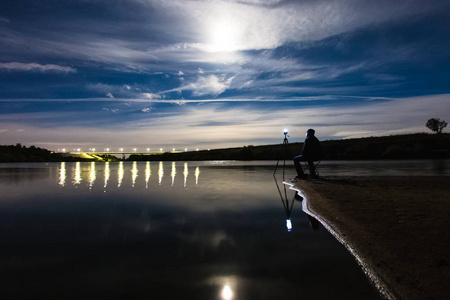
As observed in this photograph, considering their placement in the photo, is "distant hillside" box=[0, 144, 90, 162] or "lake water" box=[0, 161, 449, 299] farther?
"distant hillside" box=[0, 144, 90, 162]

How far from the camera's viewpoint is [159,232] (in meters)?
6.88

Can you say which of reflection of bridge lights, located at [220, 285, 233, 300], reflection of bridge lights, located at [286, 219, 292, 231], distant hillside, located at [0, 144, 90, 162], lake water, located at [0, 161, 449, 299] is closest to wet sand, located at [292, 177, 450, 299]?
lake water, located at [0, 161, 449, 299]

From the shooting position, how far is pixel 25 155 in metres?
145

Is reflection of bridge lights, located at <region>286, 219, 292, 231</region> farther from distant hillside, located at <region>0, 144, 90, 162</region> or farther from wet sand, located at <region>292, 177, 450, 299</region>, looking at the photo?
distant hillside, located at <region>0, 144, 90, 162</region>

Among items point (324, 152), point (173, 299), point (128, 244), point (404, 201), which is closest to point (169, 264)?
point (173, 299)

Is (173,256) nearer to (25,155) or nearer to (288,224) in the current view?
(288,224)

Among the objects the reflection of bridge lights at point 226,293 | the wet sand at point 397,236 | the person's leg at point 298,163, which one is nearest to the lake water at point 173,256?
the reflection of bridge lights at point 226,293

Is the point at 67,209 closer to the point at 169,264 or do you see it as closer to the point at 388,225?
the point at 169,264

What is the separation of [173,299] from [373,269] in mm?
3417

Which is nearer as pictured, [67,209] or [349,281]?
[349,281]

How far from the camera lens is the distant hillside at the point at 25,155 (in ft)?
439

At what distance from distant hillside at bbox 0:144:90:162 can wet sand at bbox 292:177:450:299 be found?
16581 centimetres

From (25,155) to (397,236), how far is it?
182 metres

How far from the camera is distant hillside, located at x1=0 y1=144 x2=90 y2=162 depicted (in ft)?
439
